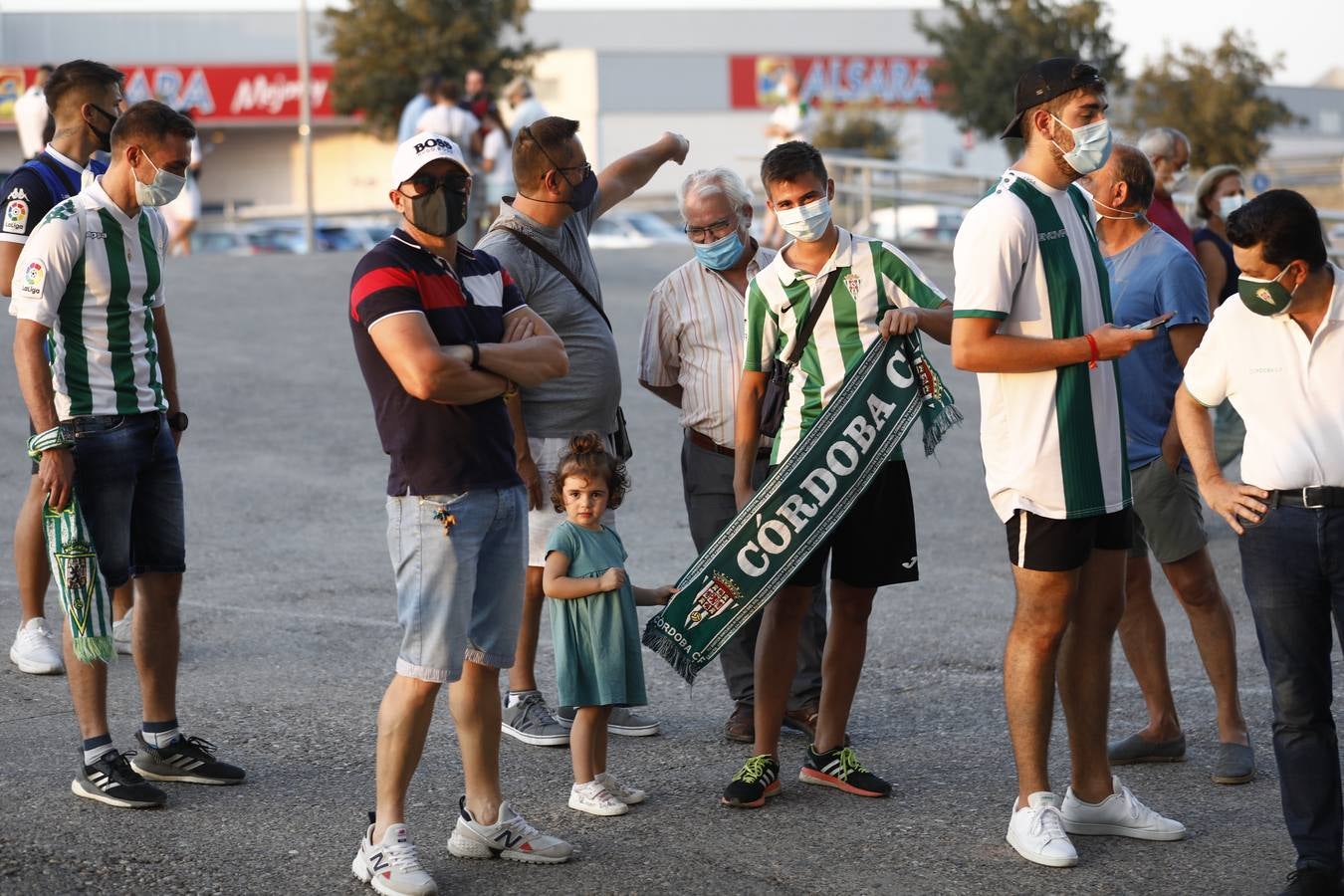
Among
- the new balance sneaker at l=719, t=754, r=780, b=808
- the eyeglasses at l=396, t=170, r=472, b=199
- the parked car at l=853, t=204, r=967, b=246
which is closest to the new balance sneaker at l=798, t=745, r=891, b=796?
the new balance sneaker at l=719, t=754, r=780, b=808

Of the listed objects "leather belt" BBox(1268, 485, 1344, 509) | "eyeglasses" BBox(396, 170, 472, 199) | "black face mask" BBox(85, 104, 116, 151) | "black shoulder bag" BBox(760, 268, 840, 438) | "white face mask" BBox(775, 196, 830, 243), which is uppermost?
"black face mask" BBox(85, 104, 116, 151)

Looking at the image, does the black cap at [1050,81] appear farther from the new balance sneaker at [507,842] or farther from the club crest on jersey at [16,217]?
the club crest on jersey at [16,217]

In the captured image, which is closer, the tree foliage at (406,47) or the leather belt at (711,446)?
the leather belt at (711,446)

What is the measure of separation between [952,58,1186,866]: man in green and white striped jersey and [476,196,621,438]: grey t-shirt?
5.19 ft

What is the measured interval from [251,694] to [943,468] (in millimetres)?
6120

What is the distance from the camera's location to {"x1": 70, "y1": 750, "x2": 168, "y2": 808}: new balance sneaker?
518cm

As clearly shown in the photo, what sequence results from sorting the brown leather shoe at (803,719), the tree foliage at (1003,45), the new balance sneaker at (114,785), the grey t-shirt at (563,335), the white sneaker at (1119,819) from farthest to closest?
the tree foliage at (1003,45) < the brown leather shoe at (803,719) < the grey t-shirt at (563,335) < the new balance sneaker at (114,785) < the white sneaker at (1119,819)

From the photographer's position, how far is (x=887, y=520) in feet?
17.7

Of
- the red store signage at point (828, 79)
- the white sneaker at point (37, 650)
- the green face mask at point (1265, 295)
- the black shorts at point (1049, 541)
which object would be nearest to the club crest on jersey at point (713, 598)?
the black shorts at point (1049, 541)

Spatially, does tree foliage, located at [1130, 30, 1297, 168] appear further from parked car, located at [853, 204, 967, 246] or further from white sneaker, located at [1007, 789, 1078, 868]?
white sneaker, located at [1007, 789, 1078, 868]

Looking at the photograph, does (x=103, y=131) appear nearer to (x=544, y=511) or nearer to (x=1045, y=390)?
(x=544, y=511)

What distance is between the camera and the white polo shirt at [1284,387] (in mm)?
4266

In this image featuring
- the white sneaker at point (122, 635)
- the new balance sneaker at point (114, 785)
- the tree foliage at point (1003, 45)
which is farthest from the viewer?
the tree foliage at point (1003, 45)

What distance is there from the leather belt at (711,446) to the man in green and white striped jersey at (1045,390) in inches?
48.3
